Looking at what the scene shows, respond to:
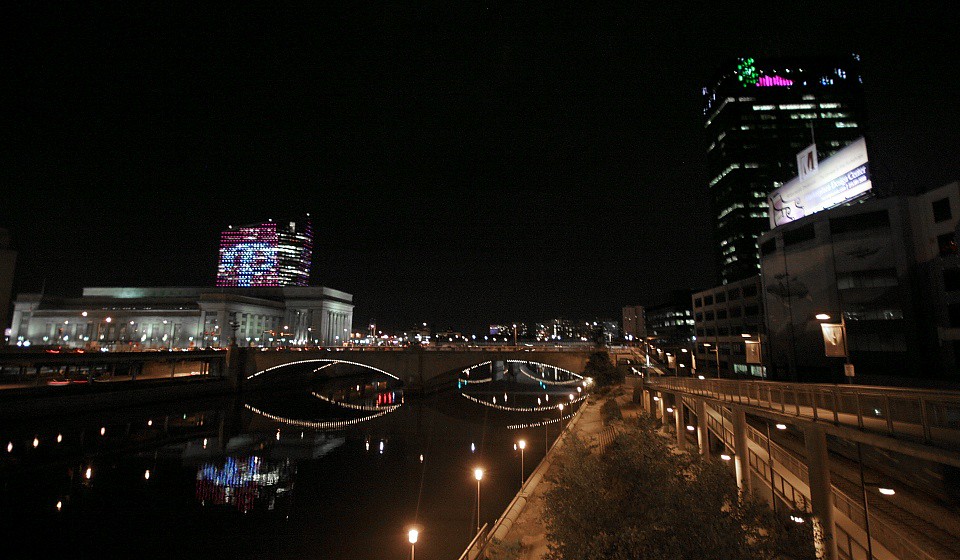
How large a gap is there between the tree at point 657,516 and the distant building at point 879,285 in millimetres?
30316

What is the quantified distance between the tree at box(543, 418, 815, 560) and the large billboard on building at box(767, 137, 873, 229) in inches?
1832

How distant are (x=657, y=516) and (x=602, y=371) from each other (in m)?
55.8

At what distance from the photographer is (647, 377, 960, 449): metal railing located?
10.2 m

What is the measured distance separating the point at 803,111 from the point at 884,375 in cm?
10945

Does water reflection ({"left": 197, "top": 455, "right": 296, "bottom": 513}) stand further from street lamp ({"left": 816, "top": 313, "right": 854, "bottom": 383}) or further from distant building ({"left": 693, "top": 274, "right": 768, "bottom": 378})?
distant building ({"left": 693, "top": 274, "right": 768, "bottom": 378})

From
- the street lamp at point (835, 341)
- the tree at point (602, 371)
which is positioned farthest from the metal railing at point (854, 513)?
the tree at point (602, 371)

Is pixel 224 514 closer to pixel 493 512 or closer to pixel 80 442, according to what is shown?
pixel 493 512

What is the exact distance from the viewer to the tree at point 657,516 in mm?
10195

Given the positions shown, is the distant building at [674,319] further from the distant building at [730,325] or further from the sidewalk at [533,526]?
the sidewalk at [533,526]

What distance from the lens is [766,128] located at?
12900 centimetres

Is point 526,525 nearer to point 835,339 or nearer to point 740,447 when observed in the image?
point 740,447

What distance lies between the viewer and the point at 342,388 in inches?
3947

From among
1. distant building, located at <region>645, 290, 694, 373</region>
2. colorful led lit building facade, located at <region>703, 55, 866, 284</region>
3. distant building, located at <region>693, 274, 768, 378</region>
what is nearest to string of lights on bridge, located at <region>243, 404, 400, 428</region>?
distant building, located at <region>693, 274, 768, 378</region>

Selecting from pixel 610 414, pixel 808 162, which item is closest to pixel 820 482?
pixel 610 414
